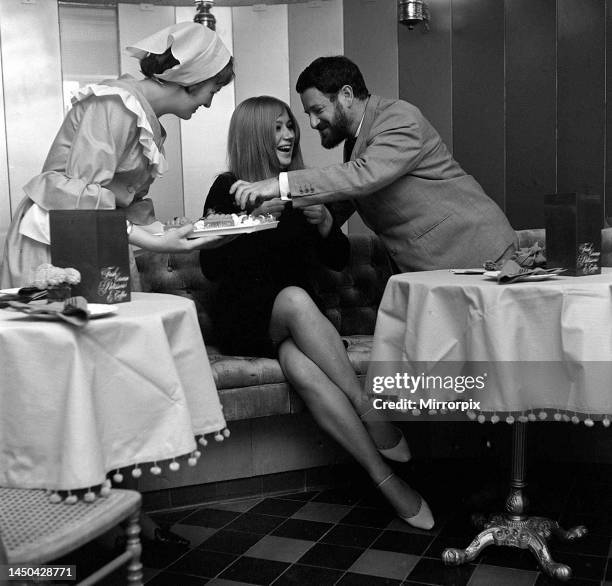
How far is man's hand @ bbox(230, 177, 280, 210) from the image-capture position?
2.54 meters

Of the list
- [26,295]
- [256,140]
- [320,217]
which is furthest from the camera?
[256,140]

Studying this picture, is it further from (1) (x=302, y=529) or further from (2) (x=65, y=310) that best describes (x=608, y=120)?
(2) (x=65, y=310)

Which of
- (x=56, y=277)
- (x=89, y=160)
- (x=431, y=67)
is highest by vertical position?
(x=431, y=67)

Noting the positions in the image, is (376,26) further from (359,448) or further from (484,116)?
(359,448)

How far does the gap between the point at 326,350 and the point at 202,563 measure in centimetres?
75

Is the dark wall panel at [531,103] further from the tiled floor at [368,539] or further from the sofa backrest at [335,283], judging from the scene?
the tiled floor at [368,539]

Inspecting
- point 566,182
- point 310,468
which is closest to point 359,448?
point 310,468

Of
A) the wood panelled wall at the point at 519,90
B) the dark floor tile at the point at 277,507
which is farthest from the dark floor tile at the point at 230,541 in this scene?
the wood panelled wall at the point at 519,90

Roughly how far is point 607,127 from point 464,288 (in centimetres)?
179

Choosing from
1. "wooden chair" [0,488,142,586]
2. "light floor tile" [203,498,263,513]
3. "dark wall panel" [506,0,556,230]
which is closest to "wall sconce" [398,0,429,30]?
"dark wall panel" [506,0,556,230]

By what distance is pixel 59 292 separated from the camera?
5.45 ft

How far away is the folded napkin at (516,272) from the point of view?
1979mm

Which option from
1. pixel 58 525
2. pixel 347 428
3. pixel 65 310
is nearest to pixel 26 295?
A: pixel 65 310
